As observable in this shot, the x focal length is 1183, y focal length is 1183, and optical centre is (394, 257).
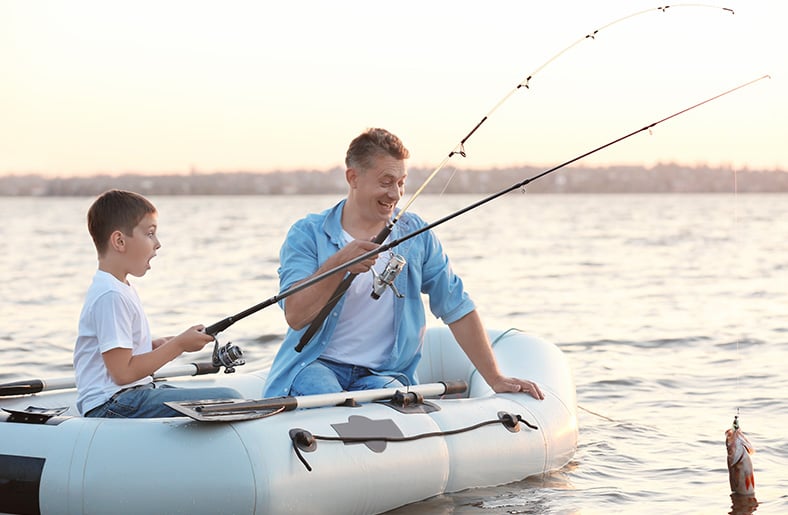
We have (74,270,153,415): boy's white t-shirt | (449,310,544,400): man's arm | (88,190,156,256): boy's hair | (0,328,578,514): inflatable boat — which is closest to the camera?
(0,328,578,514): inflatable boat

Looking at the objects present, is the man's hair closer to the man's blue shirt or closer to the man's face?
the man's face

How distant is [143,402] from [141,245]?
0.57 meters

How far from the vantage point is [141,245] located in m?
4.27

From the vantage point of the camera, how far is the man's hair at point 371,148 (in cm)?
463

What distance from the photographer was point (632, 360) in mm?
9117

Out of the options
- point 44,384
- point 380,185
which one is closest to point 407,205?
point 380,185

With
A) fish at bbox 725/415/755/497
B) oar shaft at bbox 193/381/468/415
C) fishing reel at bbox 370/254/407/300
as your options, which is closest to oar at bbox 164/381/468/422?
oar shaft at bbox 193/381/468/415

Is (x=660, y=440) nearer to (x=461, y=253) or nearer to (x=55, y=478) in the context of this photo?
(x=55, y=478)

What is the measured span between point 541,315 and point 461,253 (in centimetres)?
915

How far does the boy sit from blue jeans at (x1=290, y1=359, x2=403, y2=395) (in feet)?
1.70

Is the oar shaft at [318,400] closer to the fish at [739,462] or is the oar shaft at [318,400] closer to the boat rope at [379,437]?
the boat rope at [379,437]

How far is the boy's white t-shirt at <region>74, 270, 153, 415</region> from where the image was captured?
13.5 feet

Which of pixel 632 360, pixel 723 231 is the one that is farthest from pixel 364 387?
pixel 723 231

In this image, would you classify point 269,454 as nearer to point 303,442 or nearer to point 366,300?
point 303,442
